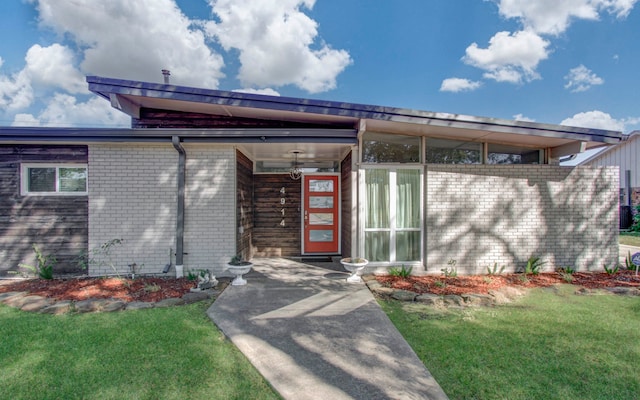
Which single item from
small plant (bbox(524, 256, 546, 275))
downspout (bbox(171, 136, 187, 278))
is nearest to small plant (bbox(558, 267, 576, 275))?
small plant (bbox(524, 256, 546, 275))

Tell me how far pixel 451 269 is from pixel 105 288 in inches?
252

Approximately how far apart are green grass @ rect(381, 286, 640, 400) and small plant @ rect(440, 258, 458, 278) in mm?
1548

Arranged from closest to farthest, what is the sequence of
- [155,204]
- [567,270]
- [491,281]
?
[491,281] → [155,204] → [567,270]

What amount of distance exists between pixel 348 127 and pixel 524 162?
404cm

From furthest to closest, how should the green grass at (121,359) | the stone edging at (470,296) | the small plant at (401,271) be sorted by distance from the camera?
the small plant at (401,271) → the stone edging at (470,296) → the green grass at (121,359)

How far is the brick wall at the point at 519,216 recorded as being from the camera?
20.7ft

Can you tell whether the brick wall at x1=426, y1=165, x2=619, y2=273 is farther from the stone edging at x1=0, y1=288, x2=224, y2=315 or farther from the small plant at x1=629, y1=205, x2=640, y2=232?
the small plant at x1=629, y1=205, x2=640, y2=232

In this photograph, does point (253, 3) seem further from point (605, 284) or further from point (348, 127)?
point (605, 284)

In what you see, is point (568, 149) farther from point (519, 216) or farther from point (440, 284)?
point (440, 284)

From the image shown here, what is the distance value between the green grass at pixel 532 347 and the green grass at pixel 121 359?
1736 millimetres

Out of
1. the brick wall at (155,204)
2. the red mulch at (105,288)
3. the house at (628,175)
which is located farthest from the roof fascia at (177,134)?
the house at (628,175)

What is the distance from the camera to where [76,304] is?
4285 millimetres

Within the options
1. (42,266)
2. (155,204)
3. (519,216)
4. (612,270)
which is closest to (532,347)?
(519,216)

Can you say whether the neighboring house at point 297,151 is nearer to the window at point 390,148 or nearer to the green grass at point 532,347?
the window at point 390,148
